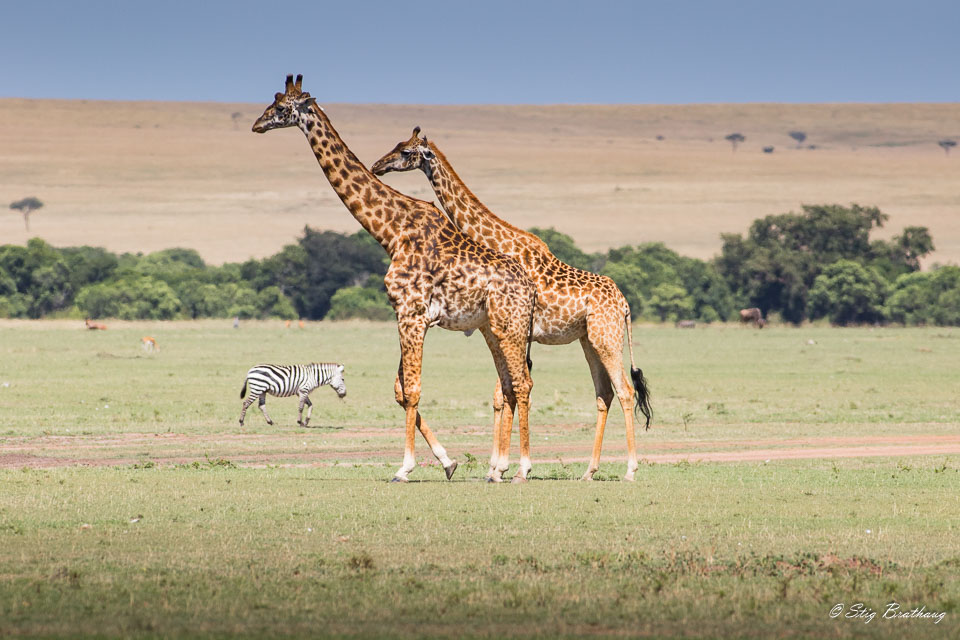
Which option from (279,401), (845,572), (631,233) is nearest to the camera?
(845,572)

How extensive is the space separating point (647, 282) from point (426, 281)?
250ft

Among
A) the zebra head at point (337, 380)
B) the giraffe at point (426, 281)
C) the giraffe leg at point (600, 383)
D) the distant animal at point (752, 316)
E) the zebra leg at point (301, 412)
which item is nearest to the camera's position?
the giraffe at point (426, 281)

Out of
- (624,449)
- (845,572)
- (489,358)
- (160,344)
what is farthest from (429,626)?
(160,344)

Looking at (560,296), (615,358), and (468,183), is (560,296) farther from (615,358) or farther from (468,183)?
(468,183)

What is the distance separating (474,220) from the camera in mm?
18078

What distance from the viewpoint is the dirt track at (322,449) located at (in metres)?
20.5

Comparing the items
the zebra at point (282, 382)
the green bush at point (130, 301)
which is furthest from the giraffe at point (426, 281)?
the green bush at point (130, 301)

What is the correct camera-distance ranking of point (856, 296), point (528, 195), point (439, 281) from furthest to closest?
point (528, 195) → point (856, 296) → point (439, 281)

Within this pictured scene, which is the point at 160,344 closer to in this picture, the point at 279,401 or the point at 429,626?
the point at 279,401

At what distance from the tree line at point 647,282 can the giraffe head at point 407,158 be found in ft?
202

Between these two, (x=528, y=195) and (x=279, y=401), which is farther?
(x=528, y=195)

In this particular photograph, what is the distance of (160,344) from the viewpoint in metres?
53.8

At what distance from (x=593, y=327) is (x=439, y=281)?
2142mm

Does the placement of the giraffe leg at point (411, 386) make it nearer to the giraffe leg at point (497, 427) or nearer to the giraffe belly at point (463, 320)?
the giraffe belly at point (463, 320)
